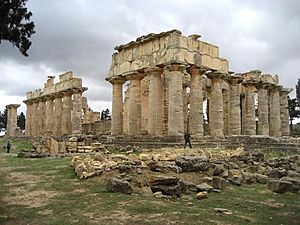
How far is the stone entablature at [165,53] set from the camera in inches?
1075

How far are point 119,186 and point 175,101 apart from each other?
53.6ft

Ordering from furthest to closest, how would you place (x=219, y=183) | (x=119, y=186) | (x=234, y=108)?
(x=234, y=108) → (x=219, y=183) → (x=119, y=186)

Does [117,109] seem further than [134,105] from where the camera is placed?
Yes

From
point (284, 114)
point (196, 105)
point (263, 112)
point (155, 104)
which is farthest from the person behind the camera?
point (284, 114)

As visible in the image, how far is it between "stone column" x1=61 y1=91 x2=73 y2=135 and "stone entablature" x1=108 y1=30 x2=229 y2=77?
1200cm

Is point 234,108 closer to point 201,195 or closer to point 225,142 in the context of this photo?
point 225,142

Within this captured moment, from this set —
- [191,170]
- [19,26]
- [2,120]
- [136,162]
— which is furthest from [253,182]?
[2,120]

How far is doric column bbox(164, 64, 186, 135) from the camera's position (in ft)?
88.2

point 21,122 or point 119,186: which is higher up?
point 21,122

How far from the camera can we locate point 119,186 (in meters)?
11.4

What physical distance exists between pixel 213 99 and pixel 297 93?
5147 cm

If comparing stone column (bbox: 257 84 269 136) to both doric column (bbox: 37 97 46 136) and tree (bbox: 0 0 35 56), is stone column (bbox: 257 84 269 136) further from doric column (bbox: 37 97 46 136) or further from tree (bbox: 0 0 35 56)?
tree (bbox: 0 0 35 56)

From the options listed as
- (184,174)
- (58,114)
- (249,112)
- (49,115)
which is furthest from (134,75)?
(49,115)

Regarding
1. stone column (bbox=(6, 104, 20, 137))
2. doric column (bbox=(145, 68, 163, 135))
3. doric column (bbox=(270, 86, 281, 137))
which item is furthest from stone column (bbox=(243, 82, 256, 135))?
stone column (bbox=(6, 104, 20, 137))
